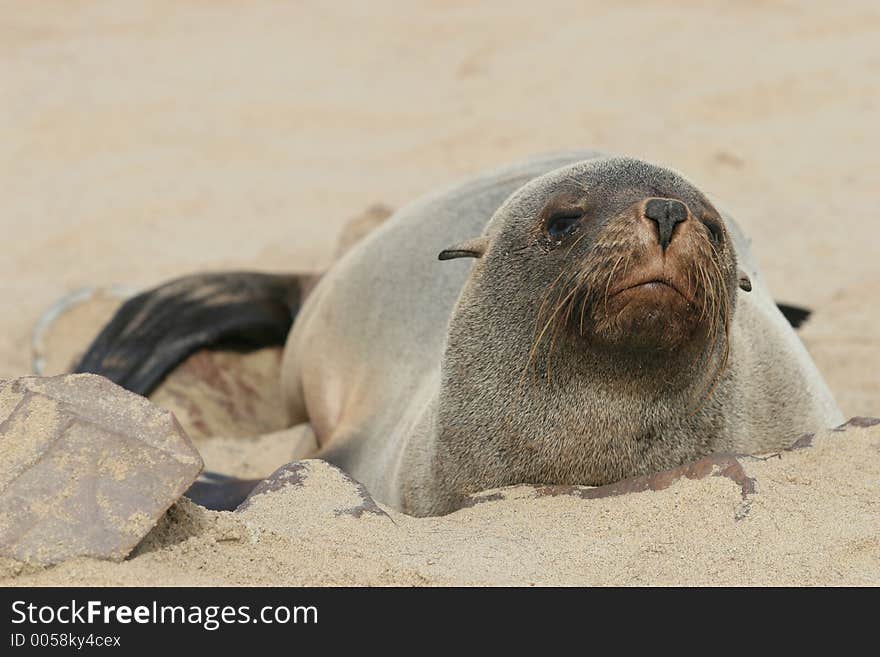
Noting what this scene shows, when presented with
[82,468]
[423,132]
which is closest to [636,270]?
[82,468]

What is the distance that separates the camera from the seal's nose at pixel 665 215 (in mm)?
2996

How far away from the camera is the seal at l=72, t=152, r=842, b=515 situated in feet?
10.0

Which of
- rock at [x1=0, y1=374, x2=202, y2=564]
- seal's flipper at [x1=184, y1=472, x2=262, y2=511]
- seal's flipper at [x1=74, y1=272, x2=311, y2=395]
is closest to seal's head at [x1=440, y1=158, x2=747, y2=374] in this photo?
rock at [x1=0, y1=374, x2=202, y2=564]

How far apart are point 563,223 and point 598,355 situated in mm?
375

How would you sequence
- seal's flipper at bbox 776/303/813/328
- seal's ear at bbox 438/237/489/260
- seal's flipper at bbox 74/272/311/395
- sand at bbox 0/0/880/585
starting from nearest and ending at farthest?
seal's ear at bbox 438/237/489/260
seal's flipper at bbox 776/303/813/328
seal's flipper at bbox 74/272/311/395
sand at bbox 0/0/880/585

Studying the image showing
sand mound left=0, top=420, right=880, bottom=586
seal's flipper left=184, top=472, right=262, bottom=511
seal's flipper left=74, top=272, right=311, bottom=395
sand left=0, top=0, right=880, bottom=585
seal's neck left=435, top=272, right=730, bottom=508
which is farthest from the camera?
sand left=0, top=0, right=880, bottom=585

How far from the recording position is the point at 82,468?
2520mm

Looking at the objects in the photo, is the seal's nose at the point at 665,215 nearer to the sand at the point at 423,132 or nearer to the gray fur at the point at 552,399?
the gray fur at the point at 552,399

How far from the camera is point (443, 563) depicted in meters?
2.69

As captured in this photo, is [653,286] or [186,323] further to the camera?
[186,323]

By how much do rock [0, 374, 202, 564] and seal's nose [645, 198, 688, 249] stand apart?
116 cm

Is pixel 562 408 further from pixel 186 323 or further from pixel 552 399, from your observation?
pixel 186 323

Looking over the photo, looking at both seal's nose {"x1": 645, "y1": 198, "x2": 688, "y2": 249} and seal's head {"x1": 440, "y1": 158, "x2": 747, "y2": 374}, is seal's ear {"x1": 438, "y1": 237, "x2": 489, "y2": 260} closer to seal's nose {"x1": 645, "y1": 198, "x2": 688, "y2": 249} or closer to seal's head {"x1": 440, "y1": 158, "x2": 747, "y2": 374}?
seal's head {"x1": 440, "y1": 158, "x2": 747, "y2": 374}

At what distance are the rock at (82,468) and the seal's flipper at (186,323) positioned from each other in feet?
9.50
